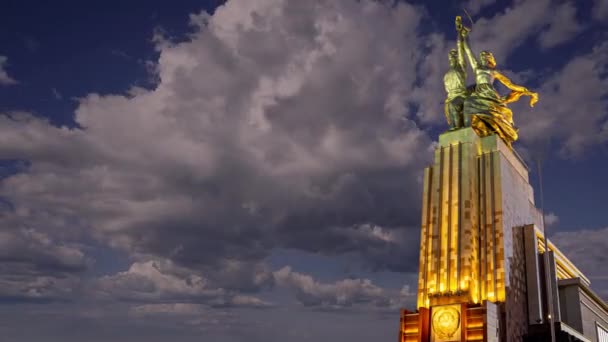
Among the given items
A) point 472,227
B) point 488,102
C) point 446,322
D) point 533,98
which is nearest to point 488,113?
point 488,102

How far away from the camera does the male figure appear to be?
2346 inches

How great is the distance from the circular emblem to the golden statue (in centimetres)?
1804

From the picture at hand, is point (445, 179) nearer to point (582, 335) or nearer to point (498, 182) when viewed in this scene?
point (498, 182)

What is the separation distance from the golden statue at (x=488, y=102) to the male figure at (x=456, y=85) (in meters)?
0.55

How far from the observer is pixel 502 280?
164 ft

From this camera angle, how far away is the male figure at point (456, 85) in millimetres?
59594

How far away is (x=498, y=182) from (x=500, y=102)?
10.1 meters

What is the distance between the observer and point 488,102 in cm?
5975

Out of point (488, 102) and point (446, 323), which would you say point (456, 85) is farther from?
point (446, 323)

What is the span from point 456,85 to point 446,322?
23.7 m

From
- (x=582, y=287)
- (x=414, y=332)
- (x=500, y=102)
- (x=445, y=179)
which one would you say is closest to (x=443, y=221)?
(x=445, y=179)

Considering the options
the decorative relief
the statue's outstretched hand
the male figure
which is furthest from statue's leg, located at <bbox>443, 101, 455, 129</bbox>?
the decorative relief

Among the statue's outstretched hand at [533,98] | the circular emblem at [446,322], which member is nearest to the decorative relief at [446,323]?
the circular emblem at [446,322]

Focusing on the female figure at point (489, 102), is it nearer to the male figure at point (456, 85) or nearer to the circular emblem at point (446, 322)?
the male figure at point (456, 85)
